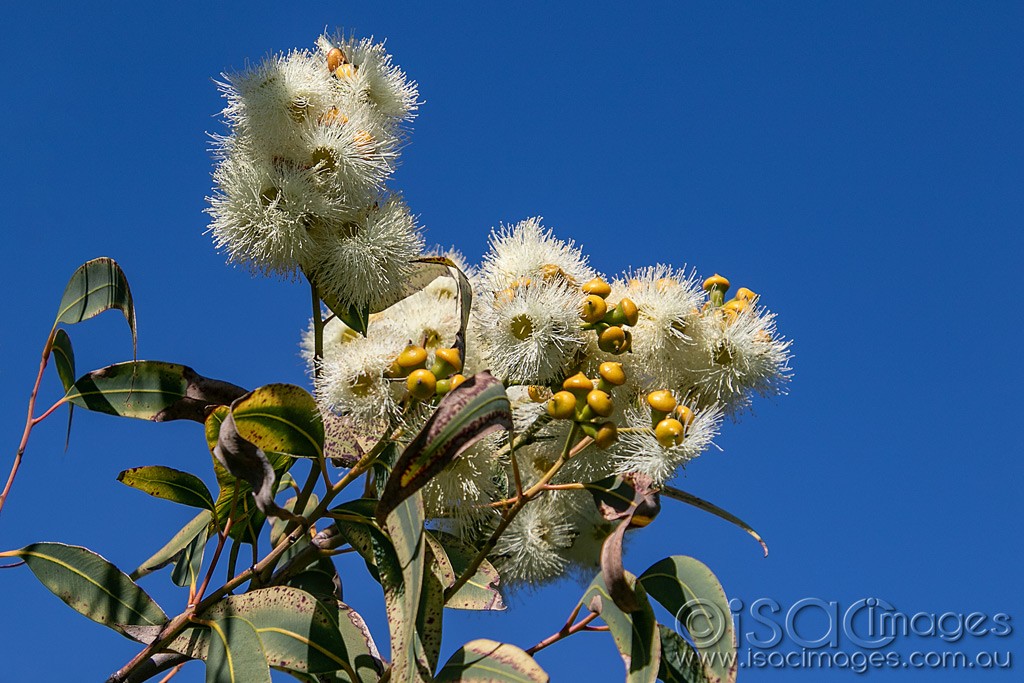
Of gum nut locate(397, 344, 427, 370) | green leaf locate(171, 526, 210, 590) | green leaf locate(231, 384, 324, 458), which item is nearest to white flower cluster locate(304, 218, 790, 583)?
gum nut locate(397, 344, 427, 370)

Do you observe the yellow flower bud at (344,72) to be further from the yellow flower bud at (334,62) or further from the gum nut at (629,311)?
the gum nut at (629,311)

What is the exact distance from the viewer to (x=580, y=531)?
1.74 meters

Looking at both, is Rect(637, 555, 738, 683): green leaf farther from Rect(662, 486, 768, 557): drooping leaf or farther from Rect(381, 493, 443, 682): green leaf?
Rect(381, 493, 443, 682): green leaf

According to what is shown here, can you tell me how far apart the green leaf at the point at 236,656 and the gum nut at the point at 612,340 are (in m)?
0.64

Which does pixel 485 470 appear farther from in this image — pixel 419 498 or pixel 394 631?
pixel 394 631

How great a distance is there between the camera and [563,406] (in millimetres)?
1392

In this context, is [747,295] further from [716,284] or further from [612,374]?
[612,374]

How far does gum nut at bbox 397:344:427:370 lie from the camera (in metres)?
1.39

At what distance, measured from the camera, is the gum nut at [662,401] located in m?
1.46

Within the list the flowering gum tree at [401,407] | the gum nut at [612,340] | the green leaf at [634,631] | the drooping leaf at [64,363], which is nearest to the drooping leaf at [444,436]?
the flowering gum tree at [401,407]

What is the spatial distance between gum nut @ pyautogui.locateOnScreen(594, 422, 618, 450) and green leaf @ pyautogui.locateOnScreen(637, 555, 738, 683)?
0.28 m

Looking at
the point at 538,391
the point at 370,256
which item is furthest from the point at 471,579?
the point at 370,256

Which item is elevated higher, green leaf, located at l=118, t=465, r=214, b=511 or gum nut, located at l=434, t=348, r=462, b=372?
gum nut, located at l=434, t=348, r=462, b=372
